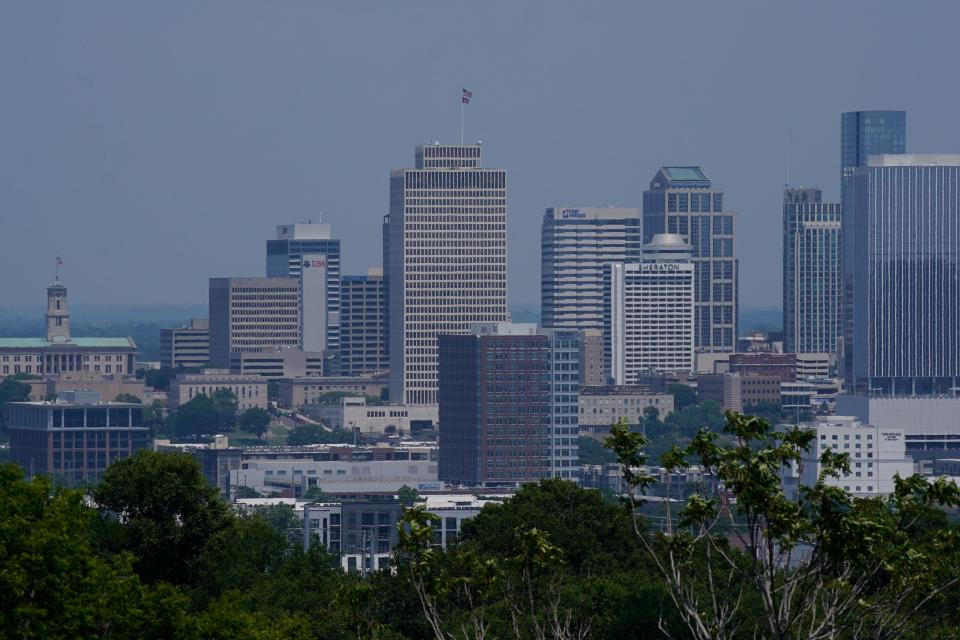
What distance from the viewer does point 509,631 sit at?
54.0 metres

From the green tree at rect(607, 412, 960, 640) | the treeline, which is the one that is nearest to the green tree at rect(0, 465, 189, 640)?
the treeline

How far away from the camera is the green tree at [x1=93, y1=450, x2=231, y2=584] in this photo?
64375 millimetres

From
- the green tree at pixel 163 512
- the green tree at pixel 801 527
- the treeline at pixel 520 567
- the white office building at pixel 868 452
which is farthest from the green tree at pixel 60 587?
the white office building at pixel 868 452

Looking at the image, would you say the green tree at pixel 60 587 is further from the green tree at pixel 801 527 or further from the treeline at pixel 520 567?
the green tree at pixel 801 527

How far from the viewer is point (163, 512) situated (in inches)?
2571

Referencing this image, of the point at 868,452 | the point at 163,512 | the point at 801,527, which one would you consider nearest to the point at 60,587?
the point at 801,527

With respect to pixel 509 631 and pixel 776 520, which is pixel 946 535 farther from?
pixel 509 631

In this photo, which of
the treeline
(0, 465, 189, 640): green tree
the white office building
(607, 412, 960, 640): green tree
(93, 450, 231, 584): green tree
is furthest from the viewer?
the white office building

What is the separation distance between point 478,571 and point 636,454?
12.1 ft

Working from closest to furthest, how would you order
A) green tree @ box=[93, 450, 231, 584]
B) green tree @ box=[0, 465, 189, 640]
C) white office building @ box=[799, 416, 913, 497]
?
green tree @ box=[0, 465, 189, 640] < green tree @ box=[93, 450, 231, 584] < white office building @ box=[799, 416, 913, 497]

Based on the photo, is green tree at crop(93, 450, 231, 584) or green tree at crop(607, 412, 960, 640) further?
green tree at crop(93, 450, 231, 584)

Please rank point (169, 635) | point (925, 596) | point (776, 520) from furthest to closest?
1. point (169, 635)
2. point (925, 596)
3. point (776, 520)

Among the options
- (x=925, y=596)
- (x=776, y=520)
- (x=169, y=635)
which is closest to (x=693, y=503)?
(x=776, y=520)

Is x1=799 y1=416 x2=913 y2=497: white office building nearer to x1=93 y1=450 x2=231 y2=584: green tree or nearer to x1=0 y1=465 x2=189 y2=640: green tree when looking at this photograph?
x1=93 y1=450 x2=231 y2=584: green tree
